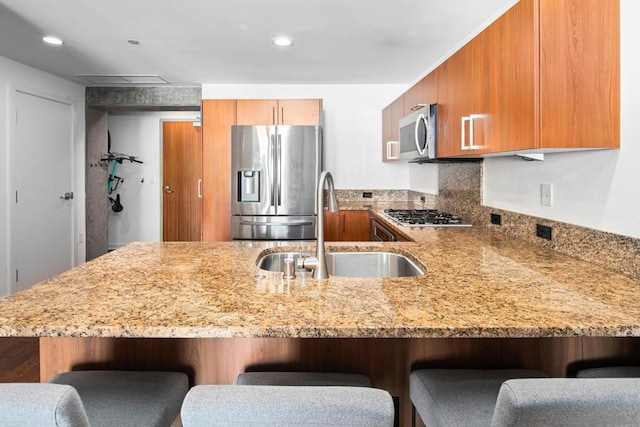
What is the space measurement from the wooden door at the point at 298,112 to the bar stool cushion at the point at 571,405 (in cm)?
412

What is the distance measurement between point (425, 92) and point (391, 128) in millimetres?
1338

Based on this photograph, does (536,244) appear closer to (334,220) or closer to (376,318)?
(376,318)

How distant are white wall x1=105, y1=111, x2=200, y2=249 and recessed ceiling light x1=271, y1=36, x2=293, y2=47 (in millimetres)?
3648

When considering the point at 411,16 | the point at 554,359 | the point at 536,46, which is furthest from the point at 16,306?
the point at 411,16

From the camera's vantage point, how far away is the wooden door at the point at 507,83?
1.70 meters

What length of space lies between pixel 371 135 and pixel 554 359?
160 inches

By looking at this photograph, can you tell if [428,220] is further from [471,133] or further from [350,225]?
[350,225]

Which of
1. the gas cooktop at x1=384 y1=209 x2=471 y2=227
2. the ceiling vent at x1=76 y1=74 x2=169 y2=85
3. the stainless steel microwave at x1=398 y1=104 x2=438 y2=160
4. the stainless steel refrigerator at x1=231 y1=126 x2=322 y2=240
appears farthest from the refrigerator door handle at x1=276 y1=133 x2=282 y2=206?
the ceiling vent at x1=76 y1=74 x2=169 y2=85

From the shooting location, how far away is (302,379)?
1.31 m

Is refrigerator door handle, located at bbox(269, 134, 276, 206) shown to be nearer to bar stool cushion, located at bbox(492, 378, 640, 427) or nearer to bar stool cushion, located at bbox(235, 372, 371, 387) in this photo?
bar stool cushion, located at bbox(235, 372, 371, 387)

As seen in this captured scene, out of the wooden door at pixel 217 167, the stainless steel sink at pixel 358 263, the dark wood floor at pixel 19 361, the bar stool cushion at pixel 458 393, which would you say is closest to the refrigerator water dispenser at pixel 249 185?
the wooden door at pixel 217 167

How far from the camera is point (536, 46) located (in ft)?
5.49

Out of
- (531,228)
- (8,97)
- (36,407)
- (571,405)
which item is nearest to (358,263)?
(531,228)

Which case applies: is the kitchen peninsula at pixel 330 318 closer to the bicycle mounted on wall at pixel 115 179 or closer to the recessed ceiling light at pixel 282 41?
the recessed ceiling light at pixel 282 41
